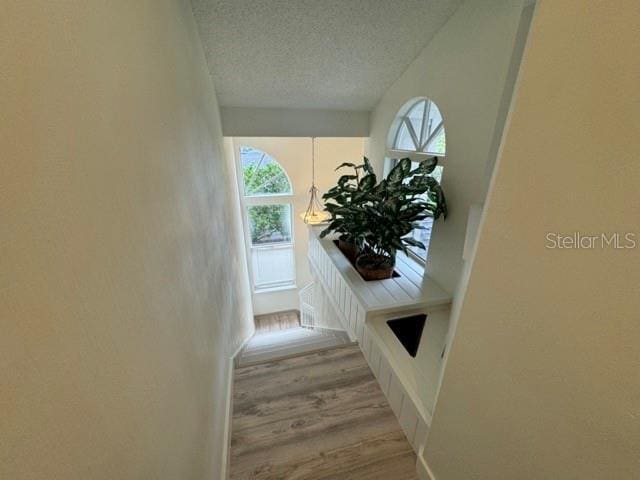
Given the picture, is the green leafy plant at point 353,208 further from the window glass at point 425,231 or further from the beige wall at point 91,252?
the beige wall at point 91,252

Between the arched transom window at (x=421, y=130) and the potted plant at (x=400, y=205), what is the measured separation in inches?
10.6

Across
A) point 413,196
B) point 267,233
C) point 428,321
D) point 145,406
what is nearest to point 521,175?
point 145,406

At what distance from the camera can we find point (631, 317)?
56 centimetres

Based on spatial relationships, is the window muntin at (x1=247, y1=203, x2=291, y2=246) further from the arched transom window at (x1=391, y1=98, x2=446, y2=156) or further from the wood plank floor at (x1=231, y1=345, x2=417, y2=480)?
the wood plank floor at (x1=231, y1=345, x2=417, y2=480)

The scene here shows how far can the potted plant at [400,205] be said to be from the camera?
1881mm

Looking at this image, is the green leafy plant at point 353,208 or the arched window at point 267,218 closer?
the green leafy plant at point 353,208

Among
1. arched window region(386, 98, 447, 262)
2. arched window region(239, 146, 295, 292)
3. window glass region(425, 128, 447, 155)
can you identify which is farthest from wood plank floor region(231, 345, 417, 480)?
arched window region(239, 146, 295, 292)

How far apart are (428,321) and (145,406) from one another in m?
1.85

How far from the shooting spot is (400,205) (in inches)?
74.4

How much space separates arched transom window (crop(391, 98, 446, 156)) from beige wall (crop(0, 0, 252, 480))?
1.82 m

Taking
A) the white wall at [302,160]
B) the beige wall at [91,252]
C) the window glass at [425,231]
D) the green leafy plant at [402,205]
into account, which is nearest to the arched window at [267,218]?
the white wall at [302,160]

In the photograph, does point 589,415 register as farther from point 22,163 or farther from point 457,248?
point 457,248

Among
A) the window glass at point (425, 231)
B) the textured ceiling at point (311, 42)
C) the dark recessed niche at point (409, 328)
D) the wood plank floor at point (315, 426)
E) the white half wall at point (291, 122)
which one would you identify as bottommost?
the wood plank floor at point (315, 426)

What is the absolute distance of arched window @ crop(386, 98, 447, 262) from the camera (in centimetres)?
209
